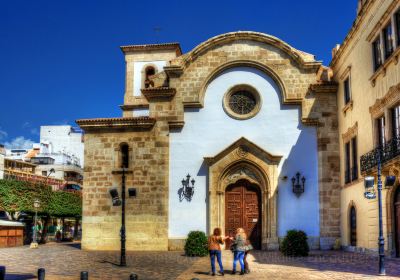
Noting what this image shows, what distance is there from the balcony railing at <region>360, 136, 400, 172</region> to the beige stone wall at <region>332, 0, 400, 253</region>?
2.11 ft

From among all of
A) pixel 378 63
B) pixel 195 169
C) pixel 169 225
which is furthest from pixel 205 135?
pixel 378 63

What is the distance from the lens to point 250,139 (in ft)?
79.8

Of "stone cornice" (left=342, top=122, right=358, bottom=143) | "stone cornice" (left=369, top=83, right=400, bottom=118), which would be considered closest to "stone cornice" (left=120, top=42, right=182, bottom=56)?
"stone cornice" (left=342, top=122, right=358, bottom=143)

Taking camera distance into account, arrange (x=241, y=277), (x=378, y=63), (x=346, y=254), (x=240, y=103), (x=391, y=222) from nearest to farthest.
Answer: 1. (x=241, y=277)
2. (x=391, y=222)
3. (x=378, y=63)
4. (x=346, y=254)
5. (x=240, y=103)

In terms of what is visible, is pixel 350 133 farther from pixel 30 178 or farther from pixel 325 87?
pixel 30 178

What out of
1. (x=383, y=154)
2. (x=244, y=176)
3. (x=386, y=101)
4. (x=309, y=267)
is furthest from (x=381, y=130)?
(x=244, y=176)

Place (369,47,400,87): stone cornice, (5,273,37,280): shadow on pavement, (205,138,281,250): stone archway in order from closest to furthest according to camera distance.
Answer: (5,273,37,280): shadow on pavement
(369,47,400,87): stone cornice
(205,138,281,250): stone archway

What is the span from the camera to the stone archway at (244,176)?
77.0ft

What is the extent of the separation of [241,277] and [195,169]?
10.7 meters

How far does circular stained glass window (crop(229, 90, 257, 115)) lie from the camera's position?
24.9m

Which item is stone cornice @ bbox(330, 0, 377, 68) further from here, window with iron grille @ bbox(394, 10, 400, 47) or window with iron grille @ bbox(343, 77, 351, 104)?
window with iron grille @ bbox(394, 10, 400, 47)

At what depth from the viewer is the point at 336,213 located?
23375mm

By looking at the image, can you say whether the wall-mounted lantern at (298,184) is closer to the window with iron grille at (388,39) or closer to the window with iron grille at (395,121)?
the window with iron grille at (395,121)

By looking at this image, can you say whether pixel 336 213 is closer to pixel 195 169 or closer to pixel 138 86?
pixel 195 169
